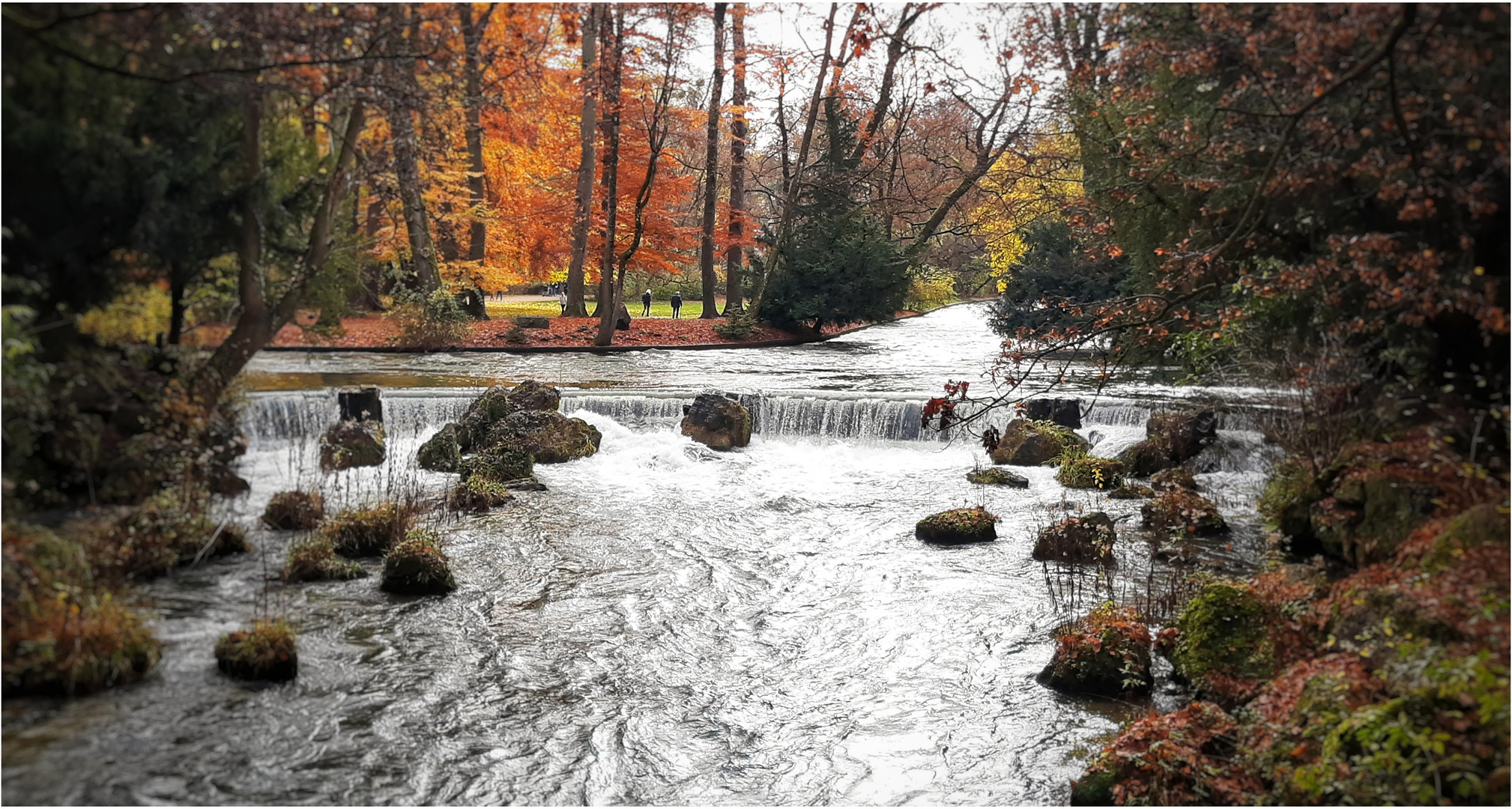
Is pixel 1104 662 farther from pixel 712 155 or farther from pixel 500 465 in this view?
pixel 712 155

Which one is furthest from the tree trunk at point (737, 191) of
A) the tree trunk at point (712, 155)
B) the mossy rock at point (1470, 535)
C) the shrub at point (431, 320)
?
the mossy rock at point (1470, 535)

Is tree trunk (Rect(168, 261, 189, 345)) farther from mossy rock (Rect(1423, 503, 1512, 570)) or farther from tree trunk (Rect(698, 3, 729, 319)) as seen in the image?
tree trunk (Rect(698, 3, 729, 319))

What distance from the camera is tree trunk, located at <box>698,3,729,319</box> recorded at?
872 inches

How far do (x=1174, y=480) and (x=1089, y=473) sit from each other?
1321mm

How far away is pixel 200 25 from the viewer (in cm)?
506

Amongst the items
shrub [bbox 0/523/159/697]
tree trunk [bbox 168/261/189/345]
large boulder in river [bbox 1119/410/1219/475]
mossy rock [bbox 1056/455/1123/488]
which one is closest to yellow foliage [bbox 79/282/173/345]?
tree trunk [bbox 168/261/189/345]

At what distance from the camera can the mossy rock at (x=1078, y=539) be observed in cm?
923

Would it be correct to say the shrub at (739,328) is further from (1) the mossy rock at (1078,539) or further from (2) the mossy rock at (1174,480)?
(1) the mossy rock at (1078,539)

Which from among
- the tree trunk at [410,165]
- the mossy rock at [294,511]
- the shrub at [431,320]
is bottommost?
the mossy rock at [294,511]

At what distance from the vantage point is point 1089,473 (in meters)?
12.4

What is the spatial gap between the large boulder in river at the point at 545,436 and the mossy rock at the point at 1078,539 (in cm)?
618

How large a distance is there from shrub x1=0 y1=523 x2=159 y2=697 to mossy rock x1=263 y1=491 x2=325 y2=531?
1.02 m

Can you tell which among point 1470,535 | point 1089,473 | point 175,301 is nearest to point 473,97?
point 175,301

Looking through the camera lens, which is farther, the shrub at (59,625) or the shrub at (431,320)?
the shrub at (431,320)
